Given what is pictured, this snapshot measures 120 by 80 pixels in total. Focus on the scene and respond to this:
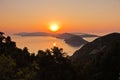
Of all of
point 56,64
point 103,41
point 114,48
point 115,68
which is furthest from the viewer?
point 103,41

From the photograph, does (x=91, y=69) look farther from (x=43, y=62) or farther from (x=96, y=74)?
(x=43, y=62)

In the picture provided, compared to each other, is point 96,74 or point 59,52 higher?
point 59,52

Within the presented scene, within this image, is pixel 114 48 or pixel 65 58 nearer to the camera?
pixel 65 58

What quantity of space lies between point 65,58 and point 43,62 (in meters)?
3.54

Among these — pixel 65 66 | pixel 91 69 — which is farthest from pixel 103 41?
pixel 65 66

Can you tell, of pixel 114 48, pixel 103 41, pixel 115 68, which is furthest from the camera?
pixel 103 41

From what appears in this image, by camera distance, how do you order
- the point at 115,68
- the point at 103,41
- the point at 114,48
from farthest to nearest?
1. the point at 103,41
2. the point at 114,48
3. the point at 115,68

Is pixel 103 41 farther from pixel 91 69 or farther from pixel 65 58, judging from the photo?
pixel 65 58

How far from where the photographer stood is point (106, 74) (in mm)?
40875

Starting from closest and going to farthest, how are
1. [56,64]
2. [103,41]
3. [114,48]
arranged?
[56,64] → [114,48] → [103,41]

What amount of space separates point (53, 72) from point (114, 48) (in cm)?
1262

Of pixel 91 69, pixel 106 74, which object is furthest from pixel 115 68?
pixel 91 69

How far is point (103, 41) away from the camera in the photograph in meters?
102

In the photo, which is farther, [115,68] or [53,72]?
[115,68]
